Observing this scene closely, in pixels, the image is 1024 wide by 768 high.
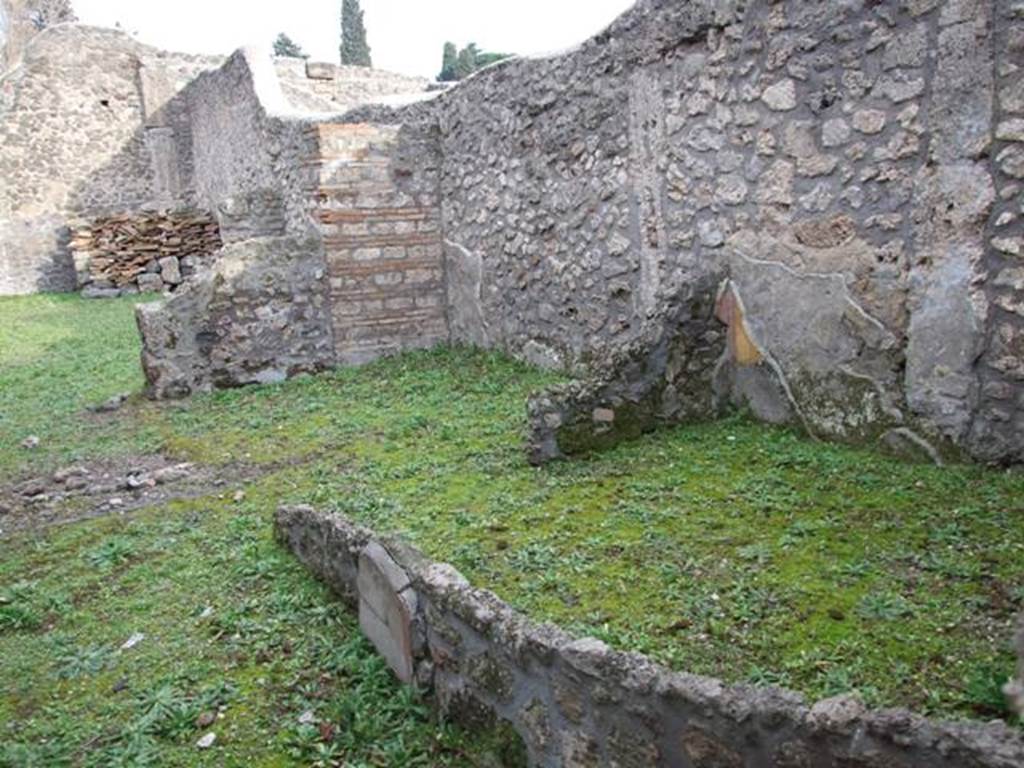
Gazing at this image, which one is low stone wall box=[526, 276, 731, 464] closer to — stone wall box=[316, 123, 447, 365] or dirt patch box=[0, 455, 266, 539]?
dirt patch box=[0, 455, 266, 539]

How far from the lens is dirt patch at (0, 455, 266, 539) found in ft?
15.9

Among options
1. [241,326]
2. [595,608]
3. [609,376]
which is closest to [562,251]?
[609,376]

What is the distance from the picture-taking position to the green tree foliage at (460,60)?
3925cm

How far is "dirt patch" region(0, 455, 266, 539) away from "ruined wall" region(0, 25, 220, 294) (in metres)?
12.6

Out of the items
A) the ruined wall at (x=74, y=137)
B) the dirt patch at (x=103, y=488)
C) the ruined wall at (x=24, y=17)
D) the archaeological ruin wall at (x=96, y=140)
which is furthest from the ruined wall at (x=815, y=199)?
the ruined wall at (x=24, y=17)

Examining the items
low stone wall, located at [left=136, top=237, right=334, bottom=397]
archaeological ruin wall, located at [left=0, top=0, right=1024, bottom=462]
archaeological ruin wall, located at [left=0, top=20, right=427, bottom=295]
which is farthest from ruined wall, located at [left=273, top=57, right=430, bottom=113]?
low stone wall, located at [left=136, top=237, right=334, bottom=397]

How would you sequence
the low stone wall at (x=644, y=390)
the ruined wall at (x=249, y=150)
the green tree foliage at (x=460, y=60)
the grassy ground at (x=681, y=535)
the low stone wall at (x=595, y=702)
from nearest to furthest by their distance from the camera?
1. the low stone wall at (x=595, y=702)
2. the grassy ground at (x=681, y=535)
3. the low stone wall at (x=644, y=390)
4. the ruined wall at (x=249, y=150)
5. the green tree foliage at (x=460, y=60)

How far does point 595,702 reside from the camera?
83.6 inches

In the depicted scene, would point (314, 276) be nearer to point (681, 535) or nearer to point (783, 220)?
point (783, 220)

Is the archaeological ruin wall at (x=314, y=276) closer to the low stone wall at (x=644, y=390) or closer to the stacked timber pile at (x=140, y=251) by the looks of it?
the low stone wall at (x=644, y=390)

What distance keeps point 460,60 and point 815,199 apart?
128 feet

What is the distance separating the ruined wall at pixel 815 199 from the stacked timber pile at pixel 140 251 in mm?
11052

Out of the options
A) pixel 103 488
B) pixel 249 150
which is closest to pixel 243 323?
pixel 103 488

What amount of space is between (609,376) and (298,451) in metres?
2.31
